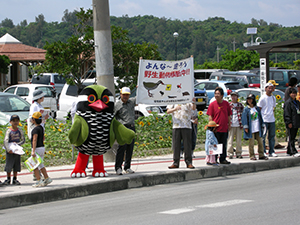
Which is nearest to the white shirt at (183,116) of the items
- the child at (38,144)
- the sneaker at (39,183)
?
the child at (38,144)

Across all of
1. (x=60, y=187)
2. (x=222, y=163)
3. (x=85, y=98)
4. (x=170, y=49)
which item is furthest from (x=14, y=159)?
(x=170, y=49)

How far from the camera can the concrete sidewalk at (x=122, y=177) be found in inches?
305

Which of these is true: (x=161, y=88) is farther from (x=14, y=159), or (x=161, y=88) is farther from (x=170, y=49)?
(x=170, y=49)

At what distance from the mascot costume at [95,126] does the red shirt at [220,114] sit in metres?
2.37

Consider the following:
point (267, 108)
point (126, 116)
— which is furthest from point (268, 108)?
point (126, 116)

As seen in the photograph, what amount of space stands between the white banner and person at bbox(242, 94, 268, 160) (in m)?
1.98

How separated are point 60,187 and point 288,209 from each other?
390 cm

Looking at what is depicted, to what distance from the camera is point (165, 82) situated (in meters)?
9.96

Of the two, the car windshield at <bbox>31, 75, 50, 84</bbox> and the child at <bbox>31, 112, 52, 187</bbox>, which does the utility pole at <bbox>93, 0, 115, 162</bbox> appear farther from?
the car windshield at <bbox>31, 75, 50, 84</bbox>

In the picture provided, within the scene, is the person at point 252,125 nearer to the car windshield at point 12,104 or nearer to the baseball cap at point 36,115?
the baseball cap at point 36,115

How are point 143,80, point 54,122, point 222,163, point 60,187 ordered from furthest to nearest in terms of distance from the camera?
point 54,122 → point 222,163 → point 143,80 → point 60,187

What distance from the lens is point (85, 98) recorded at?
8.62 m

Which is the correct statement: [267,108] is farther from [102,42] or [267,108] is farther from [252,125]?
[102,42]

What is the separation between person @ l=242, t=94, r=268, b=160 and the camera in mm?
11047
